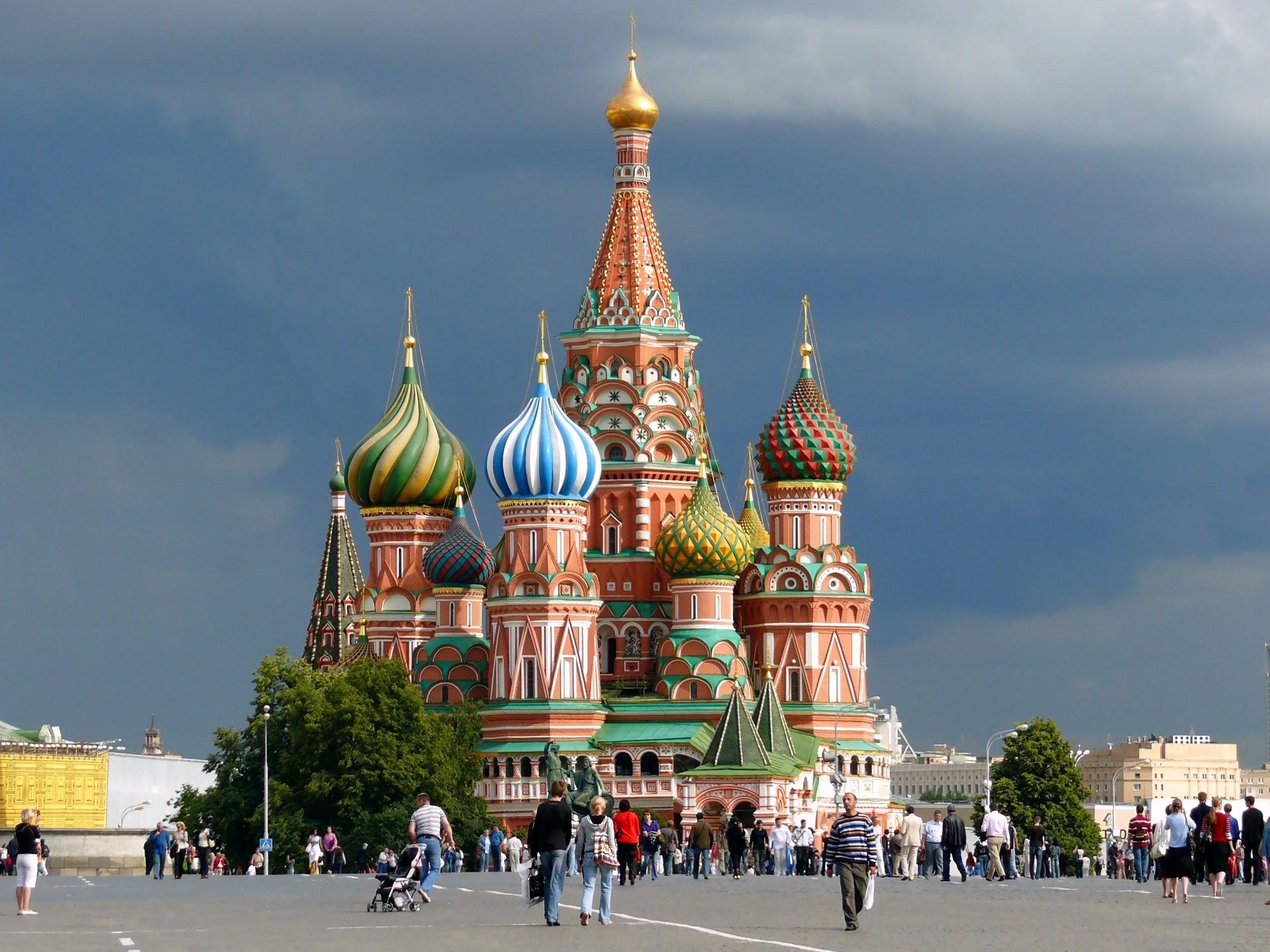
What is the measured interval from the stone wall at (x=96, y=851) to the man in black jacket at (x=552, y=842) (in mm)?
65065

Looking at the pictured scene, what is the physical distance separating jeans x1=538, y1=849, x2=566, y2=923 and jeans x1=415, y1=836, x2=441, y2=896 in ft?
12.2

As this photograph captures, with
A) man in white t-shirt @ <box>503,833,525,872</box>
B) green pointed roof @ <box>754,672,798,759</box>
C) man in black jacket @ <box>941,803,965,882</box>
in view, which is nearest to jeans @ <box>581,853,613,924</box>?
man in black jacket @ <box>941,803,965,882</box>

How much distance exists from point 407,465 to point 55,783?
26.4 metres

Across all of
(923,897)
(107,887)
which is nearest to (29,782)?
(107,887)

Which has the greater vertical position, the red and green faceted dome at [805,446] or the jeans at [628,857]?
the red and green faceted dome at [805,446]

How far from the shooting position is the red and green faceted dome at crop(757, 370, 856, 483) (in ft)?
262

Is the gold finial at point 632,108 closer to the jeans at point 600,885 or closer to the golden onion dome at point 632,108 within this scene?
the golden onion dome at point 632,108

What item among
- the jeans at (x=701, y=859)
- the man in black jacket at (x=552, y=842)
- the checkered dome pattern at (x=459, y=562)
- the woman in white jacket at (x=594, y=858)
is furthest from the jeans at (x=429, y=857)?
the checkered dome pattern at (x=459, y=562)

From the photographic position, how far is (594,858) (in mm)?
27156

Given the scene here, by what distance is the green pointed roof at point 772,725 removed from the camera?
244 feet

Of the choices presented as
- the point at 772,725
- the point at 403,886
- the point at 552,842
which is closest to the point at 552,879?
the point at 552,842

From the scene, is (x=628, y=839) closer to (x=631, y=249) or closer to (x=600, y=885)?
(x=600, y=885)

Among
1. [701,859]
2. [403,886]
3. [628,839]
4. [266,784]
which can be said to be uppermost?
[266,784]

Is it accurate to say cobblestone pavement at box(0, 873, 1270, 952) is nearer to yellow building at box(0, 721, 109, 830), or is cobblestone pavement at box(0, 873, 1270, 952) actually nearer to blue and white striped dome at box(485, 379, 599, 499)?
blue and white striped dome at box(485, 379, 599, 499)
